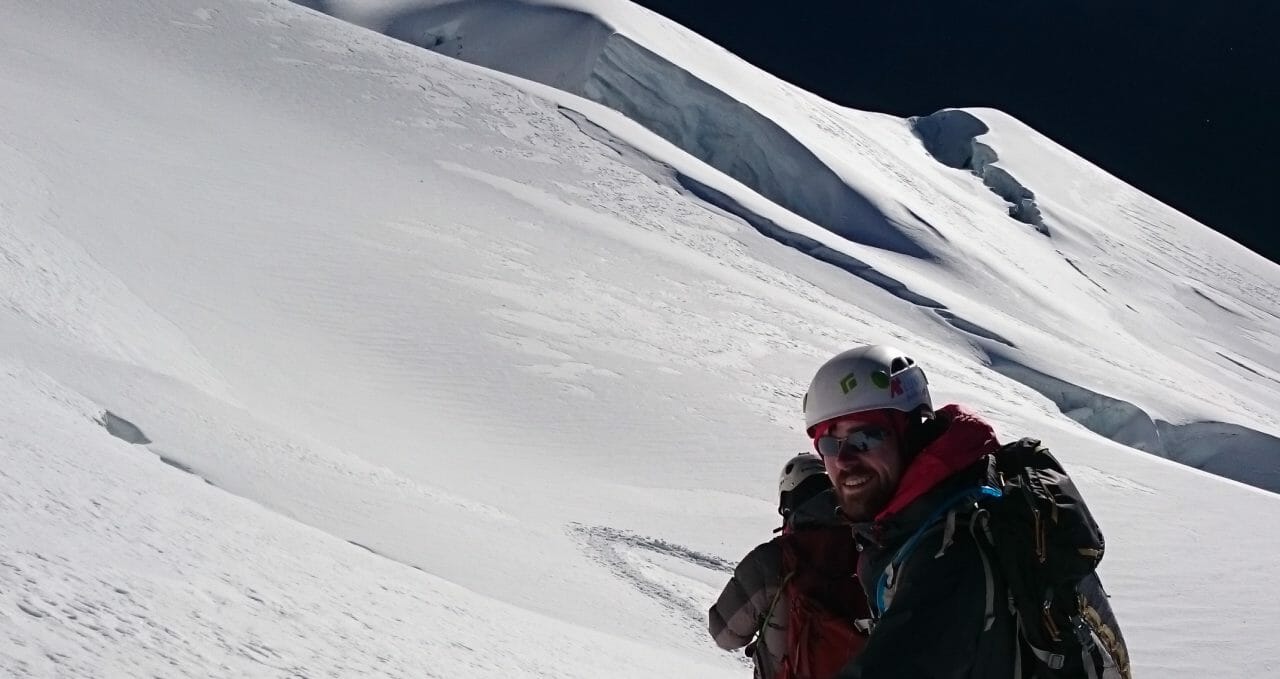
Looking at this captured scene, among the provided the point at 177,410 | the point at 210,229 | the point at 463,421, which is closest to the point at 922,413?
the point at 177,410

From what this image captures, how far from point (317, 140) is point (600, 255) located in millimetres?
4406

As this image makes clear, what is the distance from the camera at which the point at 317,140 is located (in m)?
15.3

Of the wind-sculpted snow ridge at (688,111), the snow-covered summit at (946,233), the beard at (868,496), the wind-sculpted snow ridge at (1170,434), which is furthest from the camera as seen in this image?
the wind-sculpted snow ridge at (688,111)

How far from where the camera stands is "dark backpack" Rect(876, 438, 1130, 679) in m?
1.65

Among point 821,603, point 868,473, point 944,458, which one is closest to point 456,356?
point 821,603

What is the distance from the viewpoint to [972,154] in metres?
34.3

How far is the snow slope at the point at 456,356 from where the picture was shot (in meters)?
3.33

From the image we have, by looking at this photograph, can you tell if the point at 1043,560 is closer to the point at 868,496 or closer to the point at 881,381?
the point at 868,496

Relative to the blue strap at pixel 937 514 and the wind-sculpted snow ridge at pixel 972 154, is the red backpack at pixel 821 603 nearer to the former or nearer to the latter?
the blue strap at pixel 937 514

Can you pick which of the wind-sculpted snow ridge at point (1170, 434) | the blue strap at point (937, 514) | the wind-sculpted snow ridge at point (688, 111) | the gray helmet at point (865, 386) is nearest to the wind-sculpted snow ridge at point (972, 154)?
the wind-sculpted snow ridge at point (688, 111)

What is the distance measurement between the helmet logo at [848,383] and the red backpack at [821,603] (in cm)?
36

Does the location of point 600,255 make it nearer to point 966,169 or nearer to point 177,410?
point 177,410

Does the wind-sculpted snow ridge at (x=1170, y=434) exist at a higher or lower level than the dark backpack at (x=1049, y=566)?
higher

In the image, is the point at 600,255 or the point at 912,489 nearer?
the point at 912,489
